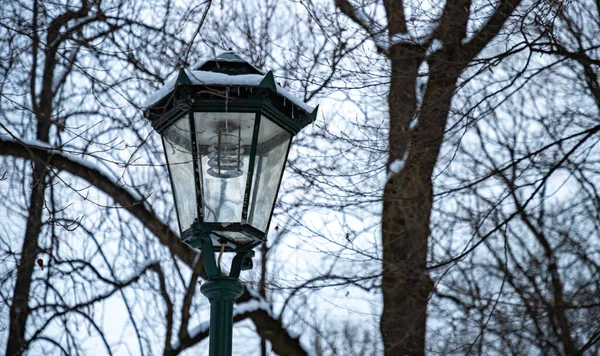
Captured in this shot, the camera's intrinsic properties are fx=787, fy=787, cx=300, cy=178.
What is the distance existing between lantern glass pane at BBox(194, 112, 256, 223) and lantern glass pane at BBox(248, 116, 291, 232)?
6 centimetres

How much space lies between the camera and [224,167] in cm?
344

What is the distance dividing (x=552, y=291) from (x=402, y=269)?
1.34 meters

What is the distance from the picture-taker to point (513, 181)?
22.8 ft

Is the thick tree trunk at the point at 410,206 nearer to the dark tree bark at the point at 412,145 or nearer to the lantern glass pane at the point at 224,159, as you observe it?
the dark tree bark at the point at 412,145

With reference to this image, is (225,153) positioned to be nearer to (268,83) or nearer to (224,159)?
(224,159)

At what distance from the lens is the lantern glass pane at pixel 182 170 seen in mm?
3480

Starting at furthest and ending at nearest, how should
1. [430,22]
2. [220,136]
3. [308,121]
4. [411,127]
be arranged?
[411,127], [430,22], [308,121], [220,136]

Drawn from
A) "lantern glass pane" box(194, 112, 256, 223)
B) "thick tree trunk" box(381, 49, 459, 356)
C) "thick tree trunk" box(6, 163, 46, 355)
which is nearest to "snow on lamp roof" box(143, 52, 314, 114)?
"lantern glass pane" box(194, 112, 256, 223)

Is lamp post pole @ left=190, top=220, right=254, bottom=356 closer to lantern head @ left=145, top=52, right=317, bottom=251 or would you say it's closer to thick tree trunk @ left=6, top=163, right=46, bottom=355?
lantern head @ left=145, top=52, right=317, bottom=251

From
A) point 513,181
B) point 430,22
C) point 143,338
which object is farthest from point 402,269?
point 143,338

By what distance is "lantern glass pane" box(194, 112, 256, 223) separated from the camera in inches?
135

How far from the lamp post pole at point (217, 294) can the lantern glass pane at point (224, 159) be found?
0.11 meters

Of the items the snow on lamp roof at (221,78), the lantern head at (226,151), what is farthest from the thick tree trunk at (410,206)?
the lantern head at (226,151)

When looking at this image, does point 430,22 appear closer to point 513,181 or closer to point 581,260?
point 513,181
